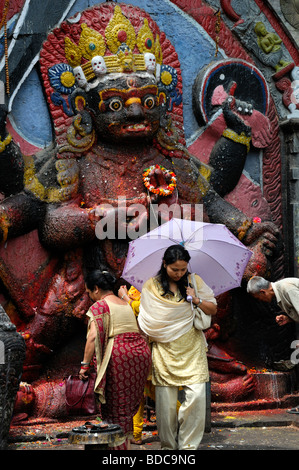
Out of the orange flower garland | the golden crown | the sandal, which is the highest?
the golden crown

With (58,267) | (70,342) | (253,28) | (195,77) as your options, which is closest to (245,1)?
(253,28)

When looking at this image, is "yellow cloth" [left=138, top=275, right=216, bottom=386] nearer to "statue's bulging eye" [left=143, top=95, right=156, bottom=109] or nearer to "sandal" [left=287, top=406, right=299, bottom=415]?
"sandal" [left=287, top=406, right=299, bottom=415]

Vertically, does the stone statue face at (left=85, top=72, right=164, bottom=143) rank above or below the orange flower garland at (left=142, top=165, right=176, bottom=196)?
above

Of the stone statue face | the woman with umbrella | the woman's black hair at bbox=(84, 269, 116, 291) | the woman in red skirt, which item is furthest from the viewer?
the stone statue face

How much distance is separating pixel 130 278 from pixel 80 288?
4.42 ft

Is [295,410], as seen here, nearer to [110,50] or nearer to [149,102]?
[149,102]

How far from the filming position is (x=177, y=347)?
5812mm

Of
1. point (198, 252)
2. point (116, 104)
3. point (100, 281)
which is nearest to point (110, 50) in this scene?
point (116, 104)

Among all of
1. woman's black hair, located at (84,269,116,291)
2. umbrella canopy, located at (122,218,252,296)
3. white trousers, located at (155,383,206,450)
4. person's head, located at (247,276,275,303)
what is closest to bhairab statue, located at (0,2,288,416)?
umbrella canopy, located at (122,218,252,296)

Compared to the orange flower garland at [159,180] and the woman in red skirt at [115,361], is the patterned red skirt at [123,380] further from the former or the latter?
the orange flower garland at [159,180]

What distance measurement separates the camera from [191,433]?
571 cm

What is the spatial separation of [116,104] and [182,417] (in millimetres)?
3205

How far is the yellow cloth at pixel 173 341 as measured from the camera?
5773 millimetres

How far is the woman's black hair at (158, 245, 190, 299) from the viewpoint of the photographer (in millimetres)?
5703
